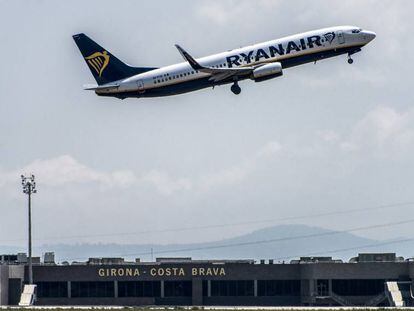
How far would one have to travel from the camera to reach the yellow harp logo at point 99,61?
151 m

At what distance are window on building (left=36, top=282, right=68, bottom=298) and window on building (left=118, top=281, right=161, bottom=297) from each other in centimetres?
742

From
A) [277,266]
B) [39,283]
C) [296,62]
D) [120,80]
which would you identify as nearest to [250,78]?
[296,62]

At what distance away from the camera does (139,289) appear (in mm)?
165000

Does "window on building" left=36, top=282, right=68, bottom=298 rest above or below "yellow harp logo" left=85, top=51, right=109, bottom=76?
below

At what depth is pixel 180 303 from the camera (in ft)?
536

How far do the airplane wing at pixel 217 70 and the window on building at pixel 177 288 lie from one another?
34.0m

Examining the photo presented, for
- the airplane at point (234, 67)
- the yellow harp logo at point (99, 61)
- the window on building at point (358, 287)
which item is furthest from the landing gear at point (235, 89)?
the window on building at point (358, 287)

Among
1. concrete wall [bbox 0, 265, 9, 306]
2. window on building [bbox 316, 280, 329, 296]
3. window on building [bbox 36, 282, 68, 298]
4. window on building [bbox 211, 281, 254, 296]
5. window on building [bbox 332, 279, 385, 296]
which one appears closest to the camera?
window on building [bbox 332, 279, 385, 296]

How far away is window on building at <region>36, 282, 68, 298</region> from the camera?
164875mm

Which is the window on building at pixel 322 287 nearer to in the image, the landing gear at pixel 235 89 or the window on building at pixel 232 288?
the window on building at pixel 232 288

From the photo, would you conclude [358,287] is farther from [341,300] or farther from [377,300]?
[377,300]

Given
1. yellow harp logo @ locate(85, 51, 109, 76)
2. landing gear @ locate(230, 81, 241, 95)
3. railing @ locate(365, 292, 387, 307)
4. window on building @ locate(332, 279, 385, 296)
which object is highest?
yellow harp logo @ locate(85, 51, 109, 76)

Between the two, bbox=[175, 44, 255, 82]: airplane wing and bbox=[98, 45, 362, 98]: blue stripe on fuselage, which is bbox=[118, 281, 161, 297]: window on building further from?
bbox=[175, 44, 255, 82]: airplane wing

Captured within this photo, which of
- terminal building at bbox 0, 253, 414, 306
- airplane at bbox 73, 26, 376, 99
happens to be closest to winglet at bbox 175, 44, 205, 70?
airplane at bbox 73, 26, 376, 99
